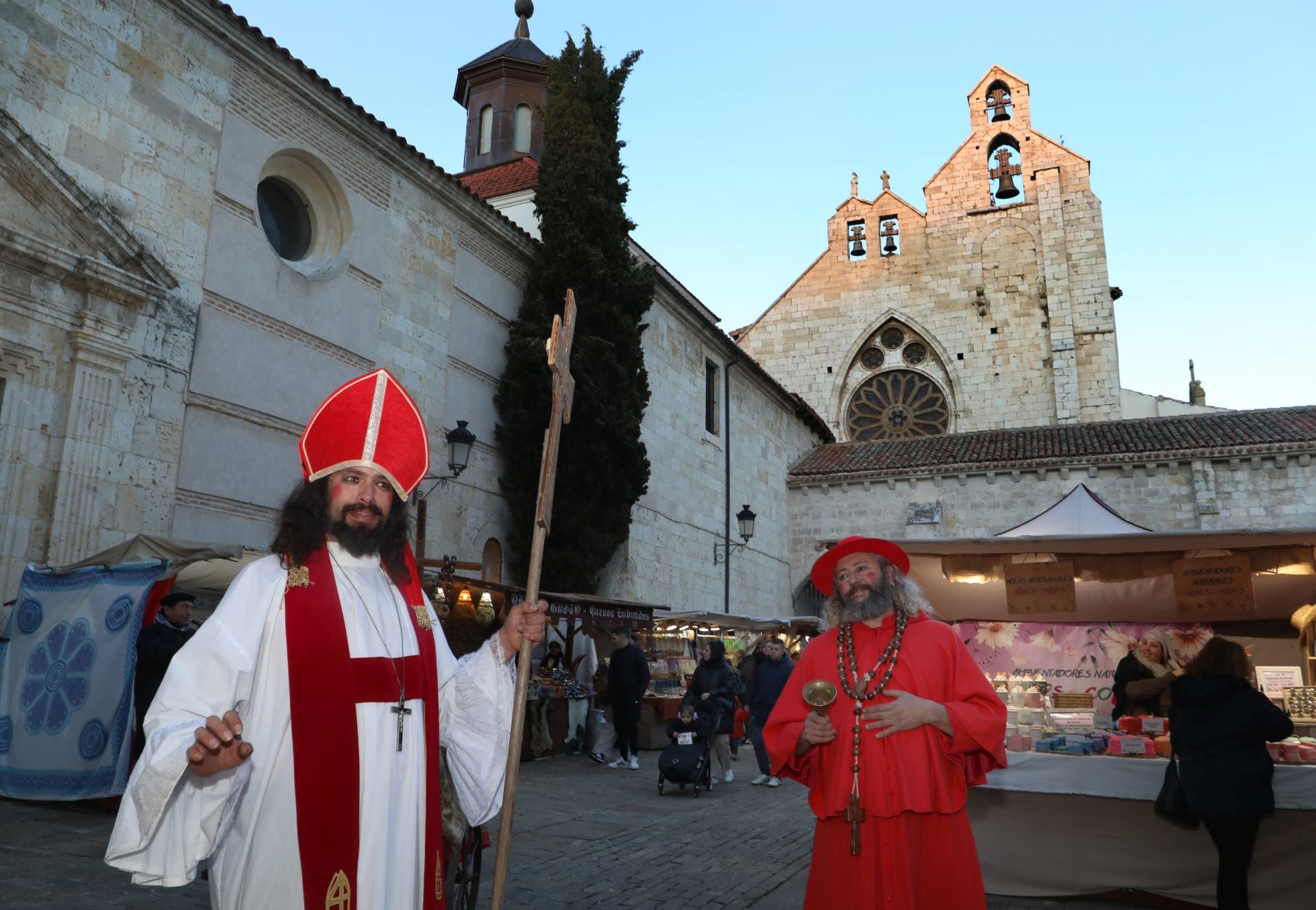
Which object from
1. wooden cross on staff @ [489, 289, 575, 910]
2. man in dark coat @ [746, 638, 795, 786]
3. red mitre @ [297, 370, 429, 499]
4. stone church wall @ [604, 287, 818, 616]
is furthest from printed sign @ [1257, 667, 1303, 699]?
stone church wall @ [604, 287, 818, 616]

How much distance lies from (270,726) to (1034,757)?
4967 mm

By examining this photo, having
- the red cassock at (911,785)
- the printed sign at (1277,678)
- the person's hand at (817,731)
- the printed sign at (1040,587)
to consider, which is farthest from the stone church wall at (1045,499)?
the person's hand at (817,731)

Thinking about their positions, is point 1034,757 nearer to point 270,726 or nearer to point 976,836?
point 976,836

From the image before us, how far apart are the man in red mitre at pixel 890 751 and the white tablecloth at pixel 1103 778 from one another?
268 centimetres

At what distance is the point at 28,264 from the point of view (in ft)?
28.0

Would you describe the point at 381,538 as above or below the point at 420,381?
below

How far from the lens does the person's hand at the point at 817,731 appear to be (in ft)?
11.0

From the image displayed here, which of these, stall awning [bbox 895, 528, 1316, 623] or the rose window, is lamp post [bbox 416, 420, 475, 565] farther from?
the rose window

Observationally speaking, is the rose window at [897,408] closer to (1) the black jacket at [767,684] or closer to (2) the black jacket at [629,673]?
(2) the black jacket at [629,673]

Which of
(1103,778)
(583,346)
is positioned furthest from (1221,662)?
(583,346)

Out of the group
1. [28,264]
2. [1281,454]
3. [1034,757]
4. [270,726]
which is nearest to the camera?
[270,726]

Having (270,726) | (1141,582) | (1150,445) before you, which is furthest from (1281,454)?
(270,726)

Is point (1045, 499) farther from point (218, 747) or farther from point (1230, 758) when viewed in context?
point (218, 747)

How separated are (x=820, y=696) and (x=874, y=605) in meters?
0.51
